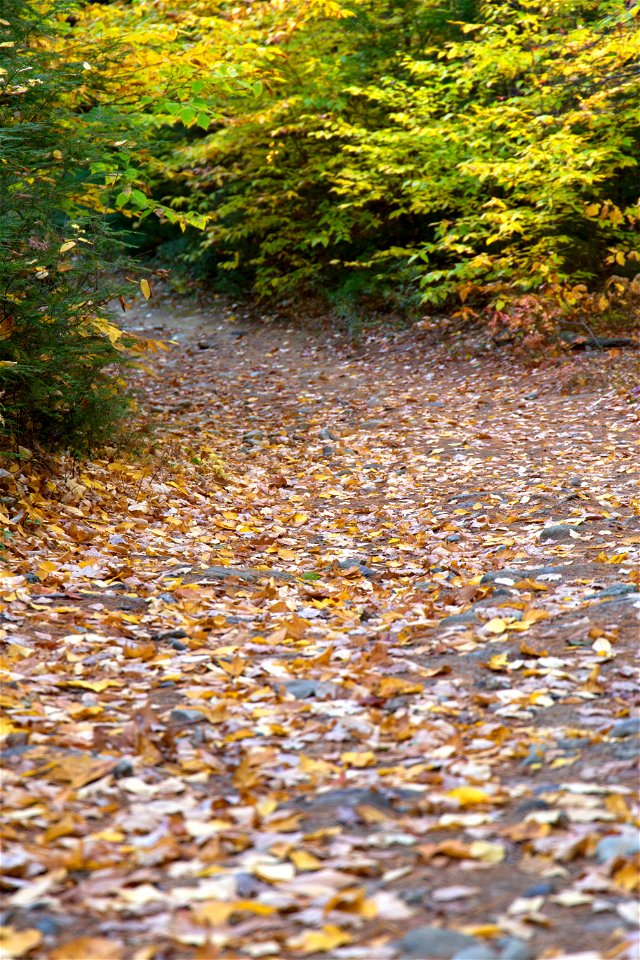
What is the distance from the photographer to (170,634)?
12.7ft

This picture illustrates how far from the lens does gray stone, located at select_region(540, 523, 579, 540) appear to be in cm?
523

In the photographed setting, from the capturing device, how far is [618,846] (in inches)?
83.7

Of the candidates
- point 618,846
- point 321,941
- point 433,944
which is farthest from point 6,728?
point 618,846

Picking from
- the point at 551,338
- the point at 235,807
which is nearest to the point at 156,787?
Result: the point at 235,807

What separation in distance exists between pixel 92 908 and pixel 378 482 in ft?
17.3

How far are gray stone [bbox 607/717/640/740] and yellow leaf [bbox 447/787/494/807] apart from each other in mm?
522

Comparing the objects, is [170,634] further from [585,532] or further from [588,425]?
[588,425]

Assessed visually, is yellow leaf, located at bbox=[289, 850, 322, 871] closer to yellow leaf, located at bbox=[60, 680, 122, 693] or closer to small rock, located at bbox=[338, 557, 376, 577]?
yellow leaf, located at bbox=[60, 680, 122, 693]

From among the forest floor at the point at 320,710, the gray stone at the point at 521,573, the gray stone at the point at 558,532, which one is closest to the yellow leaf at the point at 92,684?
the forest floor at the point at 320,710

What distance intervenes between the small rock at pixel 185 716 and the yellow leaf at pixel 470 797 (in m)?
0.97

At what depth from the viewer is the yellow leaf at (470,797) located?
243 cm

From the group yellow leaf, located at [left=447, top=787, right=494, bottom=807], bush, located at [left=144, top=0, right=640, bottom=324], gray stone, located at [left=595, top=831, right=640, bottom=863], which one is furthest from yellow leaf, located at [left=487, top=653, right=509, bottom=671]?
bush, located at [left=144, top=0, right=640, bottom=324]

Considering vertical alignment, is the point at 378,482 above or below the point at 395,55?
below

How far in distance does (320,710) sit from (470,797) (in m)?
0.80
